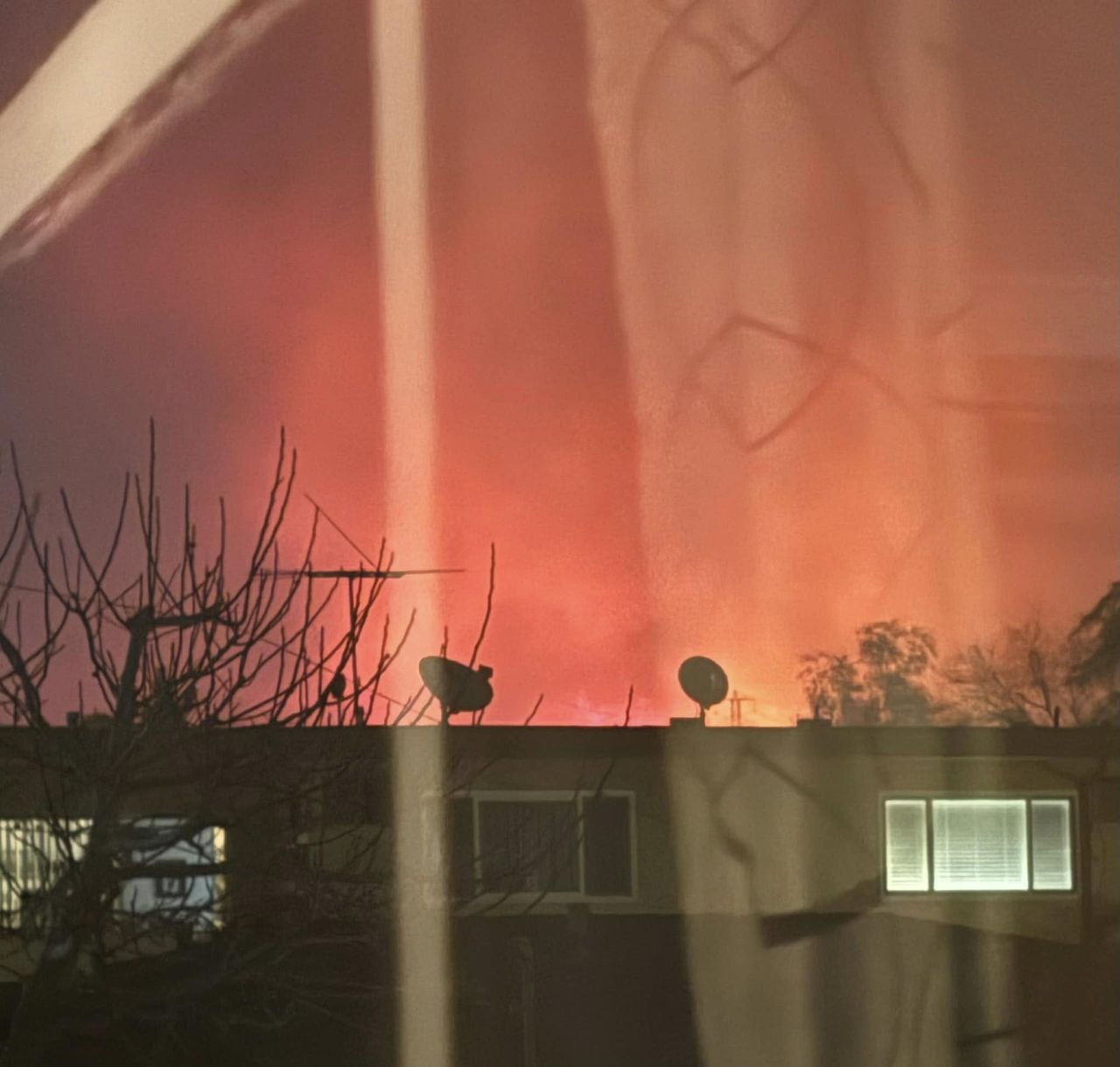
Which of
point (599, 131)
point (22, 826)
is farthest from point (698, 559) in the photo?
point (22, 826)

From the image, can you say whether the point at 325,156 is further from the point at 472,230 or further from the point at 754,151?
the point at 754,151

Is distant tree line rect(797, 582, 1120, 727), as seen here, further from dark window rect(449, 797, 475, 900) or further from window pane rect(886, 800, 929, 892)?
dark window rect(449, 797, 475, 900)

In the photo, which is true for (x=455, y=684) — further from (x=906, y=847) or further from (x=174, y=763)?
(x=906, y=847)

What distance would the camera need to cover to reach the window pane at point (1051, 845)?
6.61 metres

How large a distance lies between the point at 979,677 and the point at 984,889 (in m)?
1.09

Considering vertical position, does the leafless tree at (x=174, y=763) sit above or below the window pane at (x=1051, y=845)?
above

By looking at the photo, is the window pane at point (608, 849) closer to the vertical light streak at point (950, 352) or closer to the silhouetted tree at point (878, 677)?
the silhouetted tree at point (878, 677)

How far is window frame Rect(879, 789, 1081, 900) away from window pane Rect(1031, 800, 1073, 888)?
0.01 metres

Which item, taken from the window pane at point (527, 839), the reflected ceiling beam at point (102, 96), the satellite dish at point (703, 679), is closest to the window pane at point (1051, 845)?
the satellite dish at point (703, 679)

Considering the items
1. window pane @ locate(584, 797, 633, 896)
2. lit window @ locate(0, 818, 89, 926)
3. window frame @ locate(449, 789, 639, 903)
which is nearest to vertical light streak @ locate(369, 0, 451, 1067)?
window frame @ locate(449, 789, 639, 903)

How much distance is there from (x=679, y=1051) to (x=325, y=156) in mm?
3717

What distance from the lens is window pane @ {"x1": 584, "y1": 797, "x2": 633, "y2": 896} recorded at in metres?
6.73

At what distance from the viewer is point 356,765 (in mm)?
4848

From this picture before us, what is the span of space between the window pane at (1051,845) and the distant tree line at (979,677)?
1.56ft
